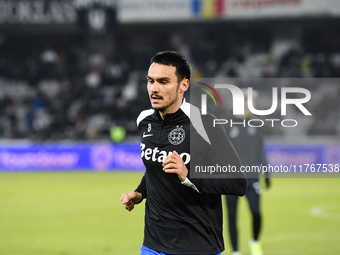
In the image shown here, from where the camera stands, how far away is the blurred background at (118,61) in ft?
63.7

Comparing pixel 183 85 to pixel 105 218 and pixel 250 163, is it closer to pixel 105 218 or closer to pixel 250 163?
Result: pixel 250 163

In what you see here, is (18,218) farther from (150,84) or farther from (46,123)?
(46,123)

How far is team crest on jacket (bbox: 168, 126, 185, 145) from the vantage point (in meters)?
3.64

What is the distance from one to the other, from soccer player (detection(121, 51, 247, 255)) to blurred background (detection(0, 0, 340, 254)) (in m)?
15.1

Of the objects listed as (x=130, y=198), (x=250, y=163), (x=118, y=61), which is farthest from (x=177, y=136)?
(x=118, y=61)

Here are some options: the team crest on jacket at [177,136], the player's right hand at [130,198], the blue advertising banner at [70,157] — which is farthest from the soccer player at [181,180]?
the blue advertising banner at [70,157]

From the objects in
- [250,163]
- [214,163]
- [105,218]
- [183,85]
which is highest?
[183,85]

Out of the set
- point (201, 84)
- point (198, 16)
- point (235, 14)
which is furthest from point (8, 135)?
point (201, 84)

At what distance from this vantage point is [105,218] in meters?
10.8

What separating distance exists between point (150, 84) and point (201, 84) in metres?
0.94

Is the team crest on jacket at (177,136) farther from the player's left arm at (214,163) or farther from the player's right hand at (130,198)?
the player's right hand at (130,198)

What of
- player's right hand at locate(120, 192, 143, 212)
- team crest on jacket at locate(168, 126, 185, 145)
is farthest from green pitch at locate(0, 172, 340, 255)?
team crest on jacket at locate(168, 126, 185, 145)

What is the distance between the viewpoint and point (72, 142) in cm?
1973

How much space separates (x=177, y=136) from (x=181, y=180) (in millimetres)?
400
